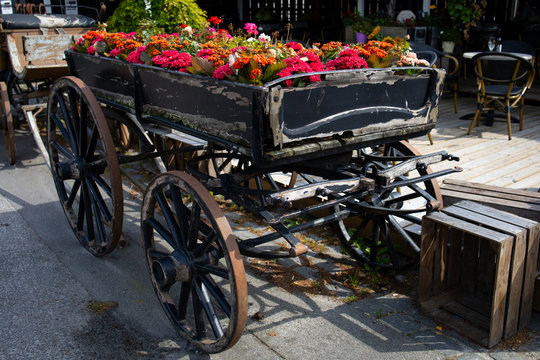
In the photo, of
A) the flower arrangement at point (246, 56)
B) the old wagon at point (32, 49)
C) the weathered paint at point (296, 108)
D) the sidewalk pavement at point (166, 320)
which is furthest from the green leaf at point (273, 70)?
the old wagon at point (32, 49)

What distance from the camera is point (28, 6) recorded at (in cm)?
695

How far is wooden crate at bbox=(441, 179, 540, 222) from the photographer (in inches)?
124

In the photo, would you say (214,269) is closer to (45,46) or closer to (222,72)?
(222,72)

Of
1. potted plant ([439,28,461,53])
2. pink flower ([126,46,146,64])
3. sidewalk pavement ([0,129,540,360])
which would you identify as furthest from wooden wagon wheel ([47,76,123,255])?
potted plant ([439,28,461,53])

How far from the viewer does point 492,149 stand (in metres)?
5.60

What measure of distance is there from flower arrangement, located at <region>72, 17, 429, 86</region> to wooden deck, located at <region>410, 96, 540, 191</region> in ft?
6.62

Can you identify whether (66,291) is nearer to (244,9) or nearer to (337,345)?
(337,345)

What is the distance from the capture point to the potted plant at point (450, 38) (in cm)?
876

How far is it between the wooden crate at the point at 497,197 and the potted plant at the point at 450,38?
19.2 feet

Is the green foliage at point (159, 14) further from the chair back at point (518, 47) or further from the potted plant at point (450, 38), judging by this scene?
the potted plant at point (450, 38)

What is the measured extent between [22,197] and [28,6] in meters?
3.22

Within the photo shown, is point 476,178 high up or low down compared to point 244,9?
down

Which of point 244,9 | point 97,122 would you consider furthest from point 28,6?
point 244,9

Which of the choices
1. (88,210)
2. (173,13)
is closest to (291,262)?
(88,210)
